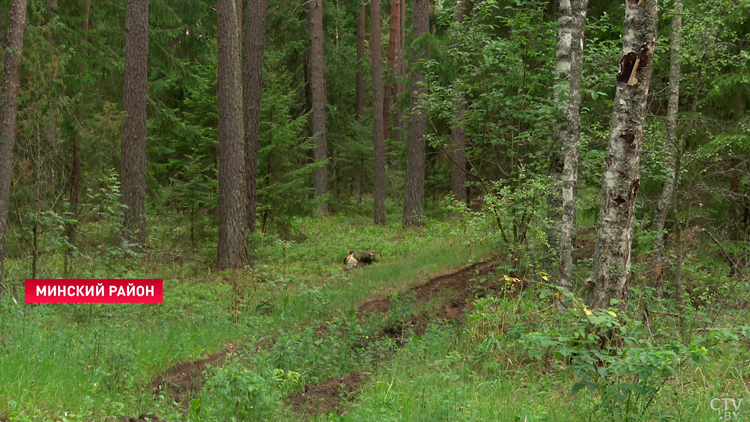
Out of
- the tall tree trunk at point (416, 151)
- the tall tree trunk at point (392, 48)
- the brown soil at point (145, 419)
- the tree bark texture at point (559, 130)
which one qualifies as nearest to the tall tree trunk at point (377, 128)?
the tall tree trunk at point (392, 48)

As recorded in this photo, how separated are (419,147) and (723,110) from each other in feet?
34.2

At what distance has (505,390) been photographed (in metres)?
6.19

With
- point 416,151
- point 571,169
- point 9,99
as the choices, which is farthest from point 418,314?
point 416,151

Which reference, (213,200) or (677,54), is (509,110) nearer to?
(677,54)

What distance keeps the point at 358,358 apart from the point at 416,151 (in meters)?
13.4

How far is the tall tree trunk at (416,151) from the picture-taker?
1997 cm

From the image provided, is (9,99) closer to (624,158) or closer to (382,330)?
(382,330)

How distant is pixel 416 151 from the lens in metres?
20.8

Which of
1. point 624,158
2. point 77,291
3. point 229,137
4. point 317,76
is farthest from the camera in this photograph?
point 317,76

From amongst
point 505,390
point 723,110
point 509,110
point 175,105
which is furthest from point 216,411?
point 175,105

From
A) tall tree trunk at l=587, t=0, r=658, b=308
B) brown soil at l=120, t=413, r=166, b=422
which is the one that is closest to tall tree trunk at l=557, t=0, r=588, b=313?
tall tree trunk at l=587, t=0, r=658, b=308

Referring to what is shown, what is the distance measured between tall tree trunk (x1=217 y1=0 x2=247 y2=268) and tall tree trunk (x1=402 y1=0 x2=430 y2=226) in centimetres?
776

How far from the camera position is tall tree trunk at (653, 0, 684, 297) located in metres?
8.93

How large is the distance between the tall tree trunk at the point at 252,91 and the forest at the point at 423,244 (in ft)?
0.18
